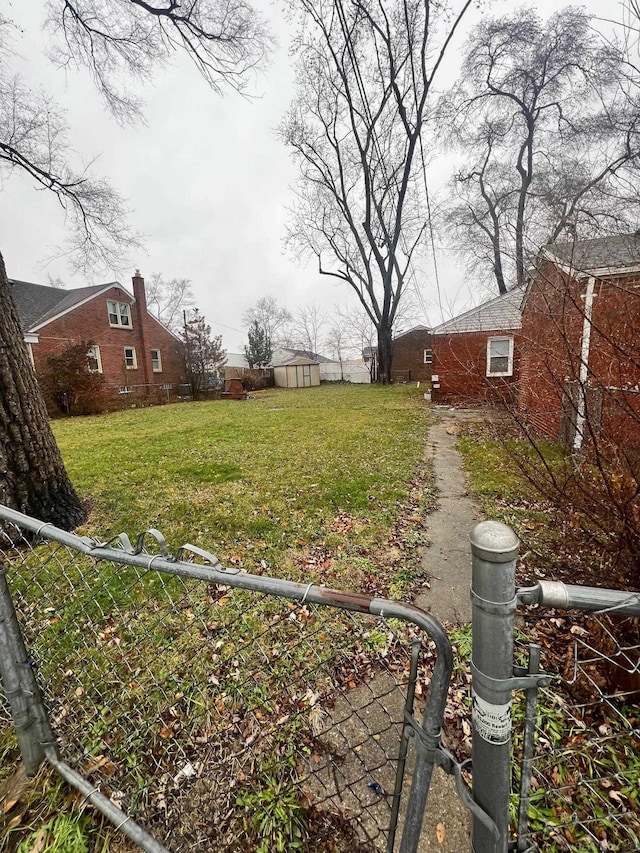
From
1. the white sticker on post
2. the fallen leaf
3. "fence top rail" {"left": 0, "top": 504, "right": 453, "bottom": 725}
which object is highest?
"fence top rail" {"left": 0, "top": 504, "right": 453, "bottom": 725}

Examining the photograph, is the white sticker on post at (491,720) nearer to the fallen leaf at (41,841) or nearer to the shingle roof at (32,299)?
the fallen leaf at (41,841)

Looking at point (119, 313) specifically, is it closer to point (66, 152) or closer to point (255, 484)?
point (66, 152)

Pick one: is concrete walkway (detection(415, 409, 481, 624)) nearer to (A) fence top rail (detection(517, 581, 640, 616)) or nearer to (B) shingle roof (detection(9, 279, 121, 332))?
(A) fence top rail (detection(517, 581, 640, 616))

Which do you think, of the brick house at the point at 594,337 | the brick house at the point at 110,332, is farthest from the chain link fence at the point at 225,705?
the brick house at the point at 110,332

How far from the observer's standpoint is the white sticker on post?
2.39 ft

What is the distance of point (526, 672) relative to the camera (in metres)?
0.77

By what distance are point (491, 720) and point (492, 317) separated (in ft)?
45.8

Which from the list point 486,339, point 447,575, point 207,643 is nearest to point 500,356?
point 486,339

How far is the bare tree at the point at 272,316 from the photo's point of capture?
146 feet

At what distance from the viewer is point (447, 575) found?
291 cm

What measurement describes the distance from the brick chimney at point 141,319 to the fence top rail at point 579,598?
22.3 meters

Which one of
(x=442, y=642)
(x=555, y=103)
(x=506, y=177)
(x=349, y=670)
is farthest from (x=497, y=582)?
(x=506, y=177)

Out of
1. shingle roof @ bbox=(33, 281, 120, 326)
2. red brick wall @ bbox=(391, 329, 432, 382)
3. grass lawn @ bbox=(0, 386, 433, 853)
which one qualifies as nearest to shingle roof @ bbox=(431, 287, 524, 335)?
grass lawn @ bbox=(0, 386, 433, 853)

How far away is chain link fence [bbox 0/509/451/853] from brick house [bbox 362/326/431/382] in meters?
27.2
